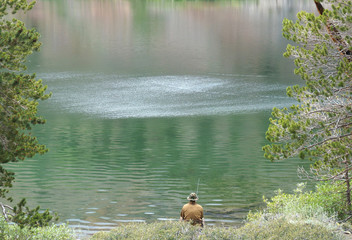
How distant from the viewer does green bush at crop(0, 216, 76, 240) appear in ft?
43.3

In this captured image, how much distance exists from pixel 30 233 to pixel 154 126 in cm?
2787

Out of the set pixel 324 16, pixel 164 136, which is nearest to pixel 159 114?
pixel 164 136

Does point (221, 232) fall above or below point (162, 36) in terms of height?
above

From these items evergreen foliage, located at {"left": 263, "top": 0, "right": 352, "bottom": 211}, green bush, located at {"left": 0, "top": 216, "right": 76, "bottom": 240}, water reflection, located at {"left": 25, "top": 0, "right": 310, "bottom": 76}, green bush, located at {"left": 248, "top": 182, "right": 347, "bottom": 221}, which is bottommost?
water reflection, located at {"left": 25, "top": 0, "right": 310, "bottom": 76}

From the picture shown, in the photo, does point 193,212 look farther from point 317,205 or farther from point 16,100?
point 317,205

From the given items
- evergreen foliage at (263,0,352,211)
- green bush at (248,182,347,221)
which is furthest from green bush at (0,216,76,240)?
green bush at (248,182,347,221)

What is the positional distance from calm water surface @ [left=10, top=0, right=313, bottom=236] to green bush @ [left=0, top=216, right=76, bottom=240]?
15.6 ft

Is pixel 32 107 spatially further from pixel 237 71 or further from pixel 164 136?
pixel 237 71

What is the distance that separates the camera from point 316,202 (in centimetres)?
1734

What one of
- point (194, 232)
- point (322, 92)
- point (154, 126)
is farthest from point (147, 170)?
point (194, 232)

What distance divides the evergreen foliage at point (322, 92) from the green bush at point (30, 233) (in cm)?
516

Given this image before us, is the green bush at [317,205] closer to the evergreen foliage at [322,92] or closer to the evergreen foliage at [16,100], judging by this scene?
the evergreen foliage at [322,92]

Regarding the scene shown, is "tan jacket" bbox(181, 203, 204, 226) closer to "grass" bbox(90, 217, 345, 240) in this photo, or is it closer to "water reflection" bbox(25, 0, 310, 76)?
"grass" bbox(90, 217, 345, 240)

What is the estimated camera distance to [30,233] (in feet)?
44.0
